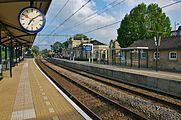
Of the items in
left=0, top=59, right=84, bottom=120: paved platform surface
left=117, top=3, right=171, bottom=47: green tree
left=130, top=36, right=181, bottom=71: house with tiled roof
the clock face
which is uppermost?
left=117, top=3, right=171, bottom=47: green tree

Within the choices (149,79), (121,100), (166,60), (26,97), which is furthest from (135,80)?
(166,60)

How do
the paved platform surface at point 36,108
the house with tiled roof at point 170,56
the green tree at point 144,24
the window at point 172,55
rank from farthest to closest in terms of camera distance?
1. the green tree at point 144,24
2. the window at point 172,55
3. the house with tiled roof at point 170,56
4. the paved platform surface at point 36,108

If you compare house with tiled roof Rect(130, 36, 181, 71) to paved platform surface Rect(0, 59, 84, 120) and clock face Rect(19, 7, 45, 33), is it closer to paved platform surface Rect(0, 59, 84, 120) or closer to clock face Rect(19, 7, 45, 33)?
paved platform surface Rect(0, 59, 84, 120)

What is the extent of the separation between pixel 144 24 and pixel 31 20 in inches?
1892

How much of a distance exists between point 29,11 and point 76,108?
3.63 meters

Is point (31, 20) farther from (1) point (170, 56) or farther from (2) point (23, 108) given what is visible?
(1) point (170, 56)

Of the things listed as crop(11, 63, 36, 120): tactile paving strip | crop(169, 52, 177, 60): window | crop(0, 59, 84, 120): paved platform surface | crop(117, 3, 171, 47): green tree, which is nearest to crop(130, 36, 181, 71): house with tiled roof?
crop(169, 52, 177, 60): window

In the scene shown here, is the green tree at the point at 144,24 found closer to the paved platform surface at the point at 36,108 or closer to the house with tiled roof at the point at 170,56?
the house with tiled roof at the point at 170,56

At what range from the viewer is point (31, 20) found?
7.32 m

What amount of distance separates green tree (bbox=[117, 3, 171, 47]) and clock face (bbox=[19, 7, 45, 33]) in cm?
4656

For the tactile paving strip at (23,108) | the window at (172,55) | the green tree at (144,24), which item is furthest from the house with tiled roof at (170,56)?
the tactile paving strip at (23,108)

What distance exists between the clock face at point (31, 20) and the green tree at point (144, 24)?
46558mm

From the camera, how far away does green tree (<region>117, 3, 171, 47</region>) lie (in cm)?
5247

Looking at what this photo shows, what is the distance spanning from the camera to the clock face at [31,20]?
23.8 feet
